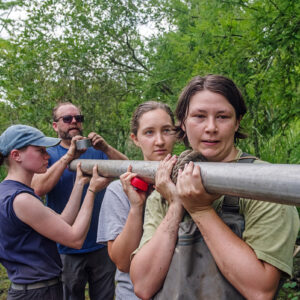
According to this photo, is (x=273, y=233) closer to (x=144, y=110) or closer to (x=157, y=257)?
(x=157, y=257)

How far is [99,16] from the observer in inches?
324

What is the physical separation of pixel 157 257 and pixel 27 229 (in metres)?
1.24

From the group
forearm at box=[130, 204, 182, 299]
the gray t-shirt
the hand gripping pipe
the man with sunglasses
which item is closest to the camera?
the hand gripping pipe

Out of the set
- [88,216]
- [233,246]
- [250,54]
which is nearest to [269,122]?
Answer: [250,54]

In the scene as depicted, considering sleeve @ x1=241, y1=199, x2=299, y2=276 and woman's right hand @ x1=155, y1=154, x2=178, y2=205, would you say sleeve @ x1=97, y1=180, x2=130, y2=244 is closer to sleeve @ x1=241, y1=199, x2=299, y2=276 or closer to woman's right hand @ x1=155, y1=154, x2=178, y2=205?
woman's right hand @ x1=155, y1=154, x2=178, y2=205

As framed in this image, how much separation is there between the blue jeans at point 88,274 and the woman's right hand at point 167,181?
2.07 meters

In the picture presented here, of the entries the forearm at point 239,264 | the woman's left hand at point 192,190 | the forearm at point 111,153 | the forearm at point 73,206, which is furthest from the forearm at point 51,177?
the forearm at point 239,264

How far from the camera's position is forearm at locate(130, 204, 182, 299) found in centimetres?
122

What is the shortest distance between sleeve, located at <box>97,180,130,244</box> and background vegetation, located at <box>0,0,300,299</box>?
183 centimetres

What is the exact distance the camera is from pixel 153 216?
1419 mm

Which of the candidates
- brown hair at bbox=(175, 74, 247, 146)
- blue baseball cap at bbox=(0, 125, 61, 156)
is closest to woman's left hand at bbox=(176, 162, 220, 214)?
brown hair at bbox=(175, 74, 247, 146)

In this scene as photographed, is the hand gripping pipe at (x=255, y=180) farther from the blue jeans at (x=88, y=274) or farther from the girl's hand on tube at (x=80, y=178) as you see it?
the blue jeans at (x=88, y=274)

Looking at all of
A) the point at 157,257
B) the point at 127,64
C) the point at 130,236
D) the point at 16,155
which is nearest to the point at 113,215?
the point at 130,236

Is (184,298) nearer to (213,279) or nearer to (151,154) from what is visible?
(213,279)
